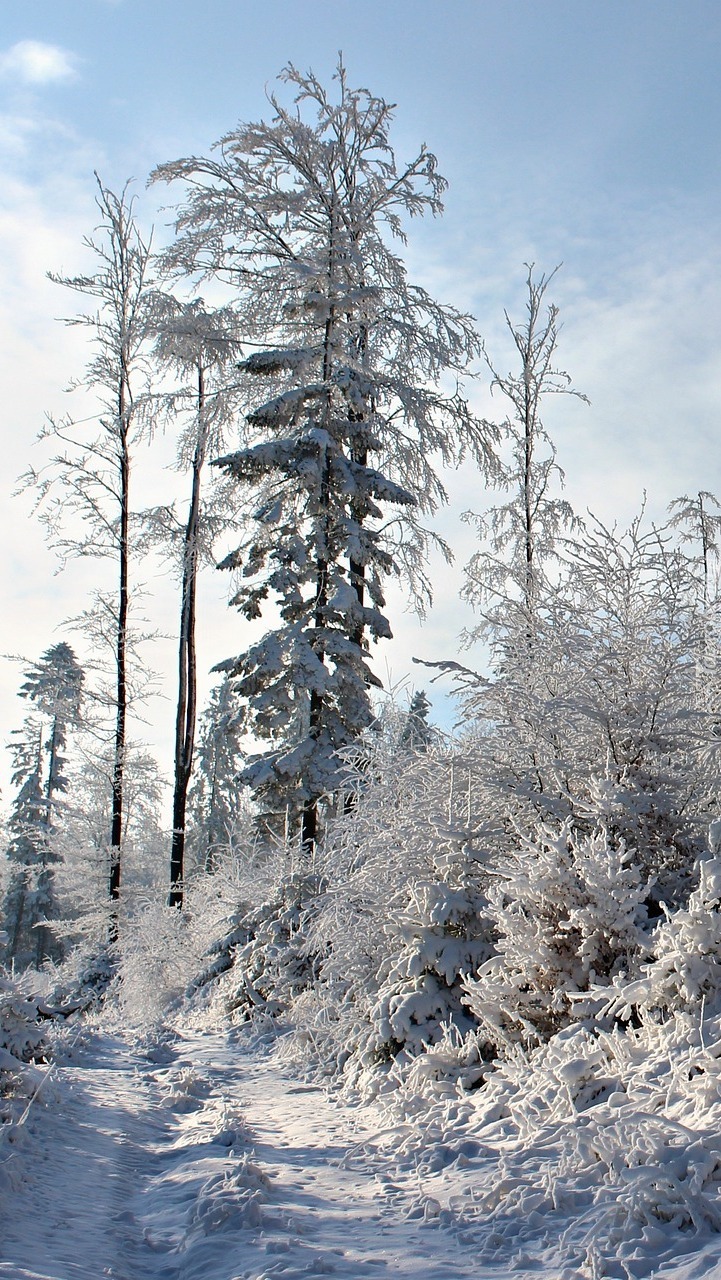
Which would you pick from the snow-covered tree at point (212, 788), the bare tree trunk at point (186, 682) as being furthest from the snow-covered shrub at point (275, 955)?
the snow-covered tree at point (212, 788)

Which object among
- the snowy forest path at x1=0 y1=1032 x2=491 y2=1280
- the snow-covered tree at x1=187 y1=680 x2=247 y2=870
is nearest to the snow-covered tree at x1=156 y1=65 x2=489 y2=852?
the snowy forest path at x1=0 y1=1032 x2=491 y2=1280

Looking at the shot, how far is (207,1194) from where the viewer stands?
4406mm

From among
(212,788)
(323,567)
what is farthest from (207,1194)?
(212,788)

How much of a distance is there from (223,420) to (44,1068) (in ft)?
40.0

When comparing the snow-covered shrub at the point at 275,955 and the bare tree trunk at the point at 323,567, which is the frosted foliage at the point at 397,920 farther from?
the bare tree trunk at the point at 323,567

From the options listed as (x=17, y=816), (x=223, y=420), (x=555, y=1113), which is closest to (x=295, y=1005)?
(x=555, y=1113)

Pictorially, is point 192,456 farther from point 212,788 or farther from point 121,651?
point 212,788

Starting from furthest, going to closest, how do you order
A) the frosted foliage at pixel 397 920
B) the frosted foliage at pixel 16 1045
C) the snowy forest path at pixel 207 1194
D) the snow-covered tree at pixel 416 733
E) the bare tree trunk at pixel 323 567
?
the bare tree trunk at pixel 323 567
the snow-covered tree at pixel 416 733
the frosted foliage at pixel 397 920
the frosted foliage at pixel 16 1045
the snowy forest path at pixel 207 1194

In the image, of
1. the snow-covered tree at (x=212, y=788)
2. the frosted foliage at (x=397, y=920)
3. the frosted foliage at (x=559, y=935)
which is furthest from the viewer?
the snow-covered tree at (x=212, y=788)

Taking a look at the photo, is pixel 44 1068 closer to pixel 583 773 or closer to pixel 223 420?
pixel 583 773

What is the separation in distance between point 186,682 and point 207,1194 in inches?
636

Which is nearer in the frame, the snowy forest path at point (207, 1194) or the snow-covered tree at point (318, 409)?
the snowy forest path at point (207, 1194)

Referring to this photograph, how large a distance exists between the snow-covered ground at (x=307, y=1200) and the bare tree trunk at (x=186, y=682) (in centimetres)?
1214

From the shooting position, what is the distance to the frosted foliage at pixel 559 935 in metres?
5.29
